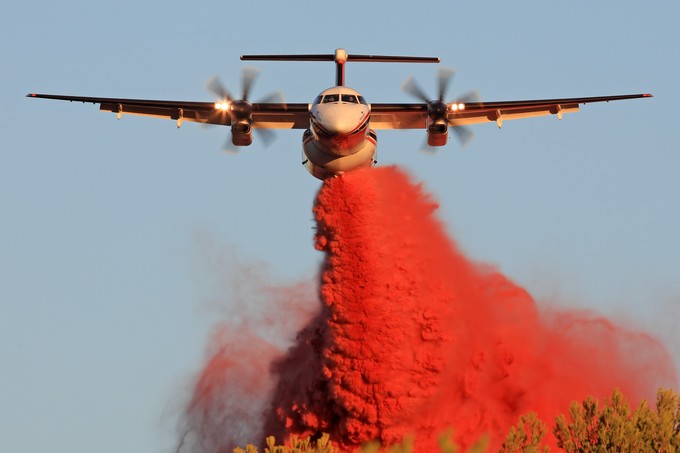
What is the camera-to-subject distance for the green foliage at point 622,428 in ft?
77.9

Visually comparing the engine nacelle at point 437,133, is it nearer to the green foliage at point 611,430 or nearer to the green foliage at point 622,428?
the green foliage at point 611,430

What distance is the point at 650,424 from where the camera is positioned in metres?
24.0

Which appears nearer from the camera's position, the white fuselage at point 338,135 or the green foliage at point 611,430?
the white fuselage at point 338,135

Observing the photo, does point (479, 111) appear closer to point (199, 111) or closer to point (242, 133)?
point (242, 133)

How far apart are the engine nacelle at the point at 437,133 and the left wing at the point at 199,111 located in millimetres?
3288

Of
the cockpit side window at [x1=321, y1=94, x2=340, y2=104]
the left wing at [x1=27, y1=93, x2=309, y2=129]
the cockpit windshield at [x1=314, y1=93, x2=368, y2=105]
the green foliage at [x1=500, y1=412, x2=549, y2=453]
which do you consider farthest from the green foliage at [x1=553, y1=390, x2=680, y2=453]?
the left wing at [x1=27, y1=93, x2=309, y2=129]

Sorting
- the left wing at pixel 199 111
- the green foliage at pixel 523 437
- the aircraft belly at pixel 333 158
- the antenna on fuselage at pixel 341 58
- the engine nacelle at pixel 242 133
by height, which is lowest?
the green foliage at pixel 523 437

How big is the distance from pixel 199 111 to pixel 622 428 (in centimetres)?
1163

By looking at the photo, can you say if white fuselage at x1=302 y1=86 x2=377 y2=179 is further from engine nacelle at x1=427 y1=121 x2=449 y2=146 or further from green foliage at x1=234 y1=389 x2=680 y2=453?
green foliage at x1=234 y1=389 x2=680 y2=453

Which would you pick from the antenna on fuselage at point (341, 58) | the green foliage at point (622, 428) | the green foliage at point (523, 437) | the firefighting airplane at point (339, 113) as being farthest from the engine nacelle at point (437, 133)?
the green foliage at point (622, 428)

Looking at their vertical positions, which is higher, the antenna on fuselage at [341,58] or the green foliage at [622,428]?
the antenna on fuselage at [341,58]

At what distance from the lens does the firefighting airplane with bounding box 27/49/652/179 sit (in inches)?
871

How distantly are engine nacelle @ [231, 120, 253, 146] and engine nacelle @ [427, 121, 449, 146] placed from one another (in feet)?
12.4

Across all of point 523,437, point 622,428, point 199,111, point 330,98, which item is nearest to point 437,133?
point 330,98
